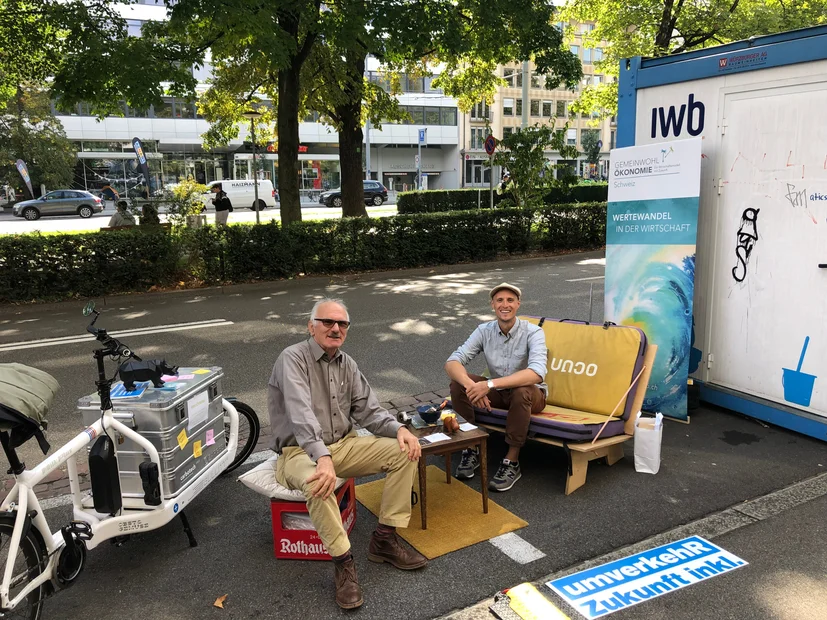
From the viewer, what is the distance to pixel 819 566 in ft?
10.4

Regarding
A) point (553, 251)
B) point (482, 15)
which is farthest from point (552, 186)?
point (482, 15)

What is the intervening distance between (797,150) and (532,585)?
147 inches

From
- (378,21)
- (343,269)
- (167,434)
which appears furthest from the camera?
(343,269)

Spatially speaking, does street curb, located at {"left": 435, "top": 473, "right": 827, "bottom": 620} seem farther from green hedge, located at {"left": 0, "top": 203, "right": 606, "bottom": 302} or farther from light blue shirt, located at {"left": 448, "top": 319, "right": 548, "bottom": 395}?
green hedge, located at {"left": 0, "top": 203, "right": 606, "bottom": 302}

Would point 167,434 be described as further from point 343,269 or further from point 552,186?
point 552,186

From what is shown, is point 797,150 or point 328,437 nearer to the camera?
point 328,437

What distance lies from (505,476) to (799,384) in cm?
249

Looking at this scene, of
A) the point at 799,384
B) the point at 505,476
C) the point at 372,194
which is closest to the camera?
the point at 505,476

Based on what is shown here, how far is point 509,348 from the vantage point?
447 centimetres

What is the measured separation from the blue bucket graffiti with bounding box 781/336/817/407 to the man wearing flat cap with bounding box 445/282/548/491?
1979 mm

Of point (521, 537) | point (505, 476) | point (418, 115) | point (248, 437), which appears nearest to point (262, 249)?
point (248, 437)

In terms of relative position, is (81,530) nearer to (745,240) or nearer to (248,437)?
(248,437)

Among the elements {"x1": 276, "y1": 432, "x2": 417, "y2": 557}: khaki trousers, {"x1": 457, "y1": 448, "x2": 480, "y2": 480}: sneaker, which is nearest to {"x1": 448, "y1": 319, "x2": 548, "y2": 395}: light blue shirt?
{"x1": 457, "y1": 448, "x2": 480, "y2": 480}: sneaker

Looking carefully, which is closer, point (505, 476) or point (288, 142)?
point (505, 476)
